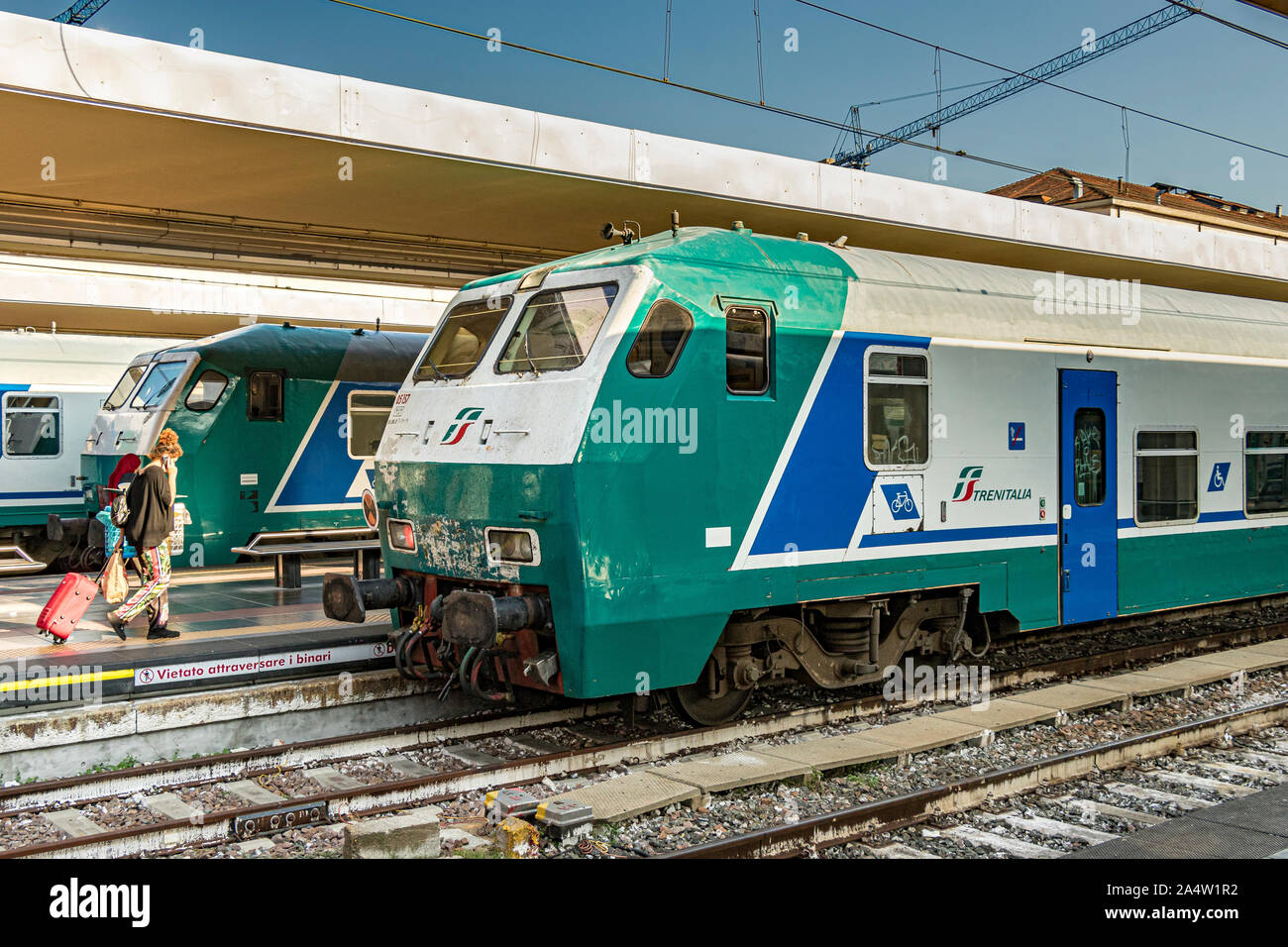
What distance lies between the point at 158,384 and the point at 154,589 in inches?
230

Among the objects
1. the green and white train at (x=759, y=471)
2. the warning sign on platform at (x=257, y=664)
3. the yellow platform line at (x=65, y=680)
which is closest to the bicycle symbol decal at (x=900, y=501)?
the green and white train at (x=759, y=471)

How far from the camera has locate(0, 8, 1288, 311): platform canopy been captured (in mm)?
9477

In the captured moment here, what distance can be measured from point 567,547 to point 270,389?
8778 mm

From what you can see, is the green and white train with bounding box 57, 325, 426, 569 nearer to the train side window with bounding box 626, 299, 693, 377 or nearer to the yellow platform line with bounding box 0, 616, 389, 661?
the yellow platform line with bounding box 0, 616, 389, 661

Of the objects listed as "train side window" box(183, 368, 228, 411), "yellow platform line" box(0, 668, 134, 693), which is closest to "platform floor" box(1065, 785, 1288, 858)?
"yellow platform line" box(0, 668, 134, 693)

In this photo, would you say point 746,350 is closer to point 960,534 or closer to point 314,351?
point 960,534

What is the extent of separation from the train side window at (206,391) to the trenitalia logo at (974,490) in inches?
369

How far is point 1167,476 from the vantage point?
435 inches

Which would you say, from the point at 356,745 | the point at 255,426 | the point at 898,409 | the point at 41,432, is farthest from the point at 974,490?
the point at 41,432

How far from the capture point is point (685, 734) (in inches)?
324

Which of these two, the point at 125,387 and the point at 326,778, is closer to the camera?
the point at 326,778

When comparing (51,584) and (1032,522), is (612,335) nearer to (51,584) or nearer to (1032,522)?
(1032,522)

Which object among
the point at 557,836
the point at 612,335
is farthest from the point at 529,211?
the point at 557,836

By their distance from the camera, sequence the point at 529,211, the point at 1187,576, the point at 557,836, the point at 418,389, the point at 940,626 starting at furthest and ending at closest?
the point at 529,211 → the point at 1187,576 → the point at 940,626 → the point at 418,389 → the point at 557,836
